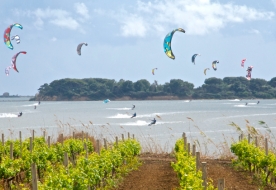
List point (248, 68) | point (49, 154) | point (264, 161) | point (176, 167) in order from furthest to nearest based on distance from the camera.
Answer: point (248, 68) < point (49, 154) < point (264, 161) < point (176, 167)

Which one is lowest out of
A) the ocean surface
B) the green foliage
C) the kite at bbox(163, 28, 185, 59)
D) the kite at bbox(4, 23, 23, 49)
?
the ocean surface

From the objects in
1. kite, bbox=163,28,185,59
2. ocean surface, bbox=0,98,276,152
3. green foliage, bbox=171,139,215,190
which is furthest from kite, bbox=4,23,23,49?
green foliage, bbox=171,139,215,190

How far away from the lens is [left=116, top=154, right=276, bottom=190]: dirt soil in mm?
13875

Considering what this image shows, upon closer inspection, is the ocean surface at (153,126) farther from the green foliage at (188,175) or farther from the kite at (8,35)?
the green foliage at (188,175)

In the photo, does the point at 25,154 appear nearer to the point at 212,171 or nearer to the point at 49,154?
the point at 49,154

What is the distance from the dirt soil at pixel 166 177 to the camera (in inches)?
546

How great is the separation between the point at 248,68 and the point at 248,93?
360ft

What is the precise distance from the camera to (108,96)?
15412cm

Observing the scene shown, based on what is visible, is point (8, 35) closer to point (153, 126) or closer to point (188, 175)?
point (188, 175)

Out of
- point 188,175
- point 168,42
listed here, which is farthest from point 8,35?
point 188,175

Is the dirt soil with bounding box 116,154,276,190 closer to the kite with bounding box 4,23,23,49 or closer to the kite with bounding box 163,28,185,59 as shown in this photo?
the kite with bounding box 163,28,185,59

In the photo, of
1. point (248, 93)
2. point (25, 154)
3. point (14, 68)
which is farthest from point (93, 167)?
point (248, 93)

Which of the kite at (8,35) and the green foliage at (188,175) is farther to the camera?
the kite at (8,35)

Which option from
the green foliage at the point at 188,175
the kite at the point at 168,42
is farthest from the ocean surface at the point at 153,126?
the green foliage at the point at 188,175
